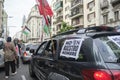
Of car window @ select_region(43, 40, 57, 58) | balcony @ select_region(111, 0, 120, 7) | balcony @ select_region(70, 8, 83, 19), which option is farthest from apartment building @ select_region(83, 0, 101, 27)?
car window @ select_region(43, 40, 57, 58)

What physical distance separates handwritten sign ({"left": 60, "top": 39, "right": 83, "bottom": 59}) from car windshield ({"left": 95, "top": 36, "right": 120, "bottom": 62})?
1.30ft

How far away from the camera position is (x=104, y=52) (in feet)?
14.4

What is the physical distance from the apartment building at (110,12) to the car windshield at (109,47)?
35.5m

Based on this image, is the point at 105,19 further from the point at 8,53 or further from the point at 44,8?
the point at 44,8

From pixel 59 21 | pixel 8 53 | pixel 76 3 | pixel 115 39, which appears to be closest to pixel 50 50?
pixel 115 39

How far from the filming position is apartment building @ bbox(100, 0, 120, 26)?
41.1 m

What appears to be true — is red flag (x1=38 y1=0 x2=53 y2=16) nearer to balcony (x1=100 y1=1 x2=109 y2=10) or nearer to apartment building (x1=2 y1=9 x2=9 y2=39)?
balcony (x1=100 y1=1 x2=109 y2=10)

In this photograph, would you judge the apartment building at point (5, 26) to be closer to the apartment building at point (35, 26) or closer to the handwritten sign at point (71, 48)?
the apartment building at point (35, 26)

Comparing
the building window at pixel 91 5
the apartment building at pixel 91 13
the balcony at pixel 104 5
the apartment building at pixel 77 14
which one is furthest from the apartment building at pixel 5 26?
the balcony at pixel 104 5

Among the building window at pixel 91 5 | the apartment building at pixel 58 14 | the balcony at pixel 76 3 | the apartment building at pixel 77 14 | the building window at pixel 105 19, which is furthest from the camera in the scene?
the apartment building at pixel 58 14

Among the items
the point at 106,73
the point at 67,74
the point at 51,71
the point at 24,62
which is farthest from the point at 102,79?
the point at 24,62

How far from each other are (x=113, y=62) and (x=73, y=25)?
60526 mm

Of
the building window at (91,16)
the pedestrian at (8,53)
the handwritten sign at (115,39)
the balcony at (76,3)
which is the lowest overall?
the pedestrian at (8,53)

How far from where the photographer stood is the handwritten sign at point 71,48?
4844 millimetres
